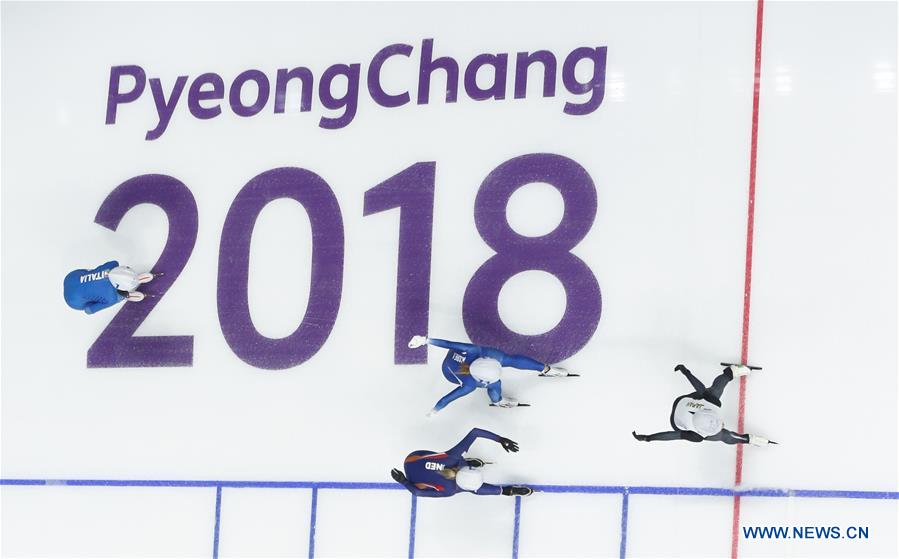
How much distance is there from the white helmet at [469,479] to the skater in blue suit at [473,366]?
58cm

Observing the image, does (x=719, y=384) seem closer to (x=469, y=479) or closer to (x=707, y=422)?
(x=707, y=422)

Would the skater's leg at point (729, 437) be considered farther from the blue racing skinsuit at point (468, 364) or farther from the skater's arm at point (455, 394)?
the skater's arm at point (455, 394)

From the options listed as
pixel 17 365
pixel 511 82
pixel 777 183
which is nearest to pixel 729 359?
pixel 777 183

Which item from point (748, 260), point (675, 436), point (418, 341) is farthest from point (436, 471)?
point (748, 260)

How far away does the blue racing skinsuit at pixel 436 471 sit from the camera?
8320 millimetres

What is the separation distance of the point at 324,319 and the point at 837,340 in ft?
14.2

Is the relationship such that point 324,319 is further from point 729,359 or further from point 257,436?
point 729,359

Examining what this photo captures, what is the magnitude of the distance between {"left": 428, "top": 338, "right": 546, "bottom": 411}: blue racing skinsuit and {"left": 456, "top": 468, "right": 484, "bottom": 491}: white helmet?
0.57 metres

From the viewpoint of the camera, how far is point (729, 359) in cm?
840

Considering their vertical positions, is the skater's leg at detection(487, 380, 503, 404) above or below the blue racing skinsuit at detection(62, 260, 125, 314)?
below

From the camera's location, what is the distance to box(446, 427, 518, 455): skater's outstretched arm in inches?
328

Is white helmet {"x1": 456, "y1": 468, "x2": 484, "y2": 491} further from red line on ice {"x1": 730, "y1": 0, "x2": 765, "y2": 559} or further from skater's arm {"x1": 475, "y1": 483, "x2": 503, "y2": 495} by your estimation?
red line on ice {"x1": 730, "y1": 0, "x2": 765, "y2": 559}

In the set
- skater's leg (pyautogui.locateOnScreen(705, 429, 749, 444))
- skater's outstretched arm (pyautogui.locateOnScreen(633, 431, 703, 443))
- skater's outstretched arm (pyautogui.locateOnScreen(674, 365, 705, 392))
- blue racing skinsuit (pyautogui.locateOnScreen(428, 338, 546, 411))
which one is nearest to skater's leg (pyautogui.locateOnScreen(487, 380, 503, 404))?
blue racing skinsuit (pyautogui.locateOnScreen(428, 338, 546, 411))

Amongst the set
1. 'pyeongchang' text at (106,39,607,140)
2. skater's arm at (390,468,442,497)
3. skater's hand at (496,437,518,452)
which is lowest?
skater's arm at (390,468,442,497)
